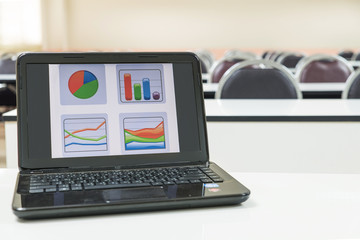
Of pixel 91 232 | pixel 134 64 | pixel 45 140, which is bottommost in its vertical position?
pixel 91 232

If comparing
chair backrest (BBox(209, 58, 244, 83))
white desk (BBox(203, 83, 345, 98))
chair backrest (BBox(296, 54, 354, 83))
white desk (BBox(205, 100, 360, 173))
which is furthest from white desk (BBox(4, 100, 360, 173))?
chair backrest (BBox(296, 54, 354, 83))

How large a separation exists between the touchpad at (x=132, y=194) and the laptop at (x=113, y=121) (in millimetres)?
26

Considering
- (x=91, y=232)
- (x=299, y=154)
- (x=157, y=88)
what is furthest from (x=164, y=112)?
(x=299, y=154)

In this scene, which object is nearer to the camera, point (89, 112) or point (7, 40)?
point (89, 112)

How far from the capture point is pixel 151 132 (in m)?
0.96

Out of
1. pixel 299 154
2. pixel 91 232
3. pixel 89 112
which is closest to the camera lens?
pixel 91 232

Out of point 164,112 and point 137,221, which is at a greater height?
point 164,112

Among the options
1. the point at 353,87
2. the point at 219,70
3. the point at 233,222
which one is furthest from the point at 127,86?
the point at 219,70

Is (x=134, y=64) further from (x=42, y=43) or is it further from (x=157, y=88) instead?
(x=42, y=43)

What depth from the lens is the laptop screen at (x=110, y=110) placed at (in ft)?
3.07

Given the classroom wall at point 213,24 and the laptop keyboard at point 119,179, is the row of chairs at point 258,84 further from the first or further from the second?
the classroom wall at point 213,24

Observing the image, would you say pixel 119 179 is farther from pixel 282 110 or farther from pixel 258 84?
pixel 258 84

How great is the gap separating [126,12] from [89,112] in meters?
10.8

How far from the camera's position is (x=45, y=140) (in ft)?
3.05
